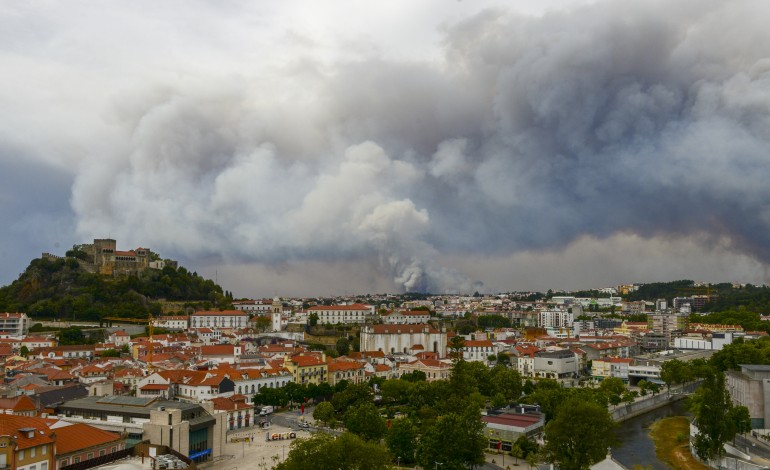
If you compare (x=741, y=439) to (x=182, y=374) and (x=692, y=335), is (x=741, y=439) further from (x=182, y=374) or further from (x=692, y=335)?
(x=692, y=335)

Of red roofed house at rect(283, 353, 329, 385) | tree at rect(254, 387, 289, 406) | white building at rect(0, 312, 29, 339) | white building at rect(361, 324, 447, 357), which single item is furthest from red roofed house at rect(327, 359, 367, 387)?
white building at rect(0, 312, 29, 339)

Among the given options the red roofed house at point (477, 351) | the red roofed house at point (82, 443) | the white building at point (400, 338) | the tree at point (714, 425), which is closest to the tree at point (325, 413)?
the red roofed house at point (82, 443)

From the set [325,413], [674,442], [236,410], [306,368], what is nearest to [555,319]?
[306,368]

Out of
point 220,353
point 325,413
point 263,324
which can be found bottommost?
point 325,413

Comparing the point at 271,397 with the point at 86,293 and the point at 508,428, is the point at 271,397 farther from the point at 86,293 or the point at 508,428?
the point at 86,293

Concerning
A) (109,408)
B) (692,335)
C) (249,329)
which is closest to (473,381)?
(109,408)

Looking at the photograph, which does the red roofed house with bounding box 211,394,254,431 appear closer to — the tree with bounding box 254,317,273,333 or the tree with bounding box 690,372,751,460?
the tree with bounding box 690,372,751,460

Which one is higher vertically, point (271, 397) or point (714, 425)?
point (714, 425)
